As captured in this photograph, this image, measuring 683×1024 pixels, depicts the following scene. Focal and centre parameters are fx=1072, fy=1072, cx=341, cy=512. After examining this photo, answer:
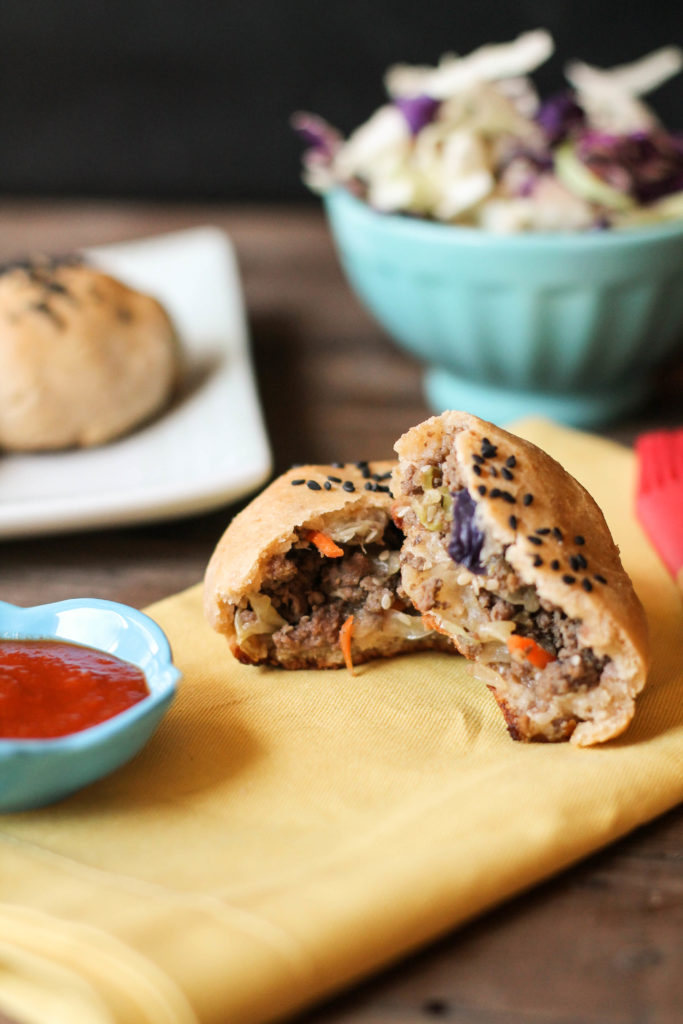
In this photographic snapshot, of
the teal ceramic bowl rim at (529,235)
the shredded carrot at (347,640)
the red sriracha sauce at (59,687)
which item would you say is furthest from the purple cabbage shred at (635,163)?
the red sriracha sauce at (59,687)

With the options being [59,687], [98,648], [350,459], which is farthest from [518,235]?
[59,687]

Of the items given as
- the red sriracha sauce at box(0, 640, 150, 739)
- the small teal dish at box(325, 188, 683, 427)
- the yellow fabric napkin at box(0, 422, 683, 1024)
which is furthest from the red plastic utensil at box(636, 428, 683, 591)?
the red sriracha sauce at box(0, 640, 150, 739)

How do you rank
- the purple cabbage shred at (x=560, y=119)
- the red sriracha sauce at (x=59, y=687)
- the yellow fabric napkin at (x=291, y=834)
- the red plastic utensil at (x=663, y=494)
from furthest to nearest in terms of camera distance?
1. the purple cabbage shred at (x=560, y=119)
2. the red plastic utensil at (x=663, y=494)
3. the red sriracha sauce at (x=59, y=687)
4. the yellow fabric napkin at (x=291, y=834)

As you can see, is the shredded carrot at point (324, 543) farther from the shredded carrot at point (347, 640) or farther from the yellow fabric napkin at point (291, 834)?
the yellow fabric napkin at point (291, 834)

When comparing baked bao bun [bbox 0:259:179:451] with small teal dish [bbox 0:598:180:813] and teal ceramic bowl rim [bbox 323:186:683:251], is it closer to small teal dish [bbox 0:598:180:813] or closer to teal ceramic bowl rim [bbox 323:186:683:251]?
teal ceramic bowl rim [bbox 323:186:683:251]

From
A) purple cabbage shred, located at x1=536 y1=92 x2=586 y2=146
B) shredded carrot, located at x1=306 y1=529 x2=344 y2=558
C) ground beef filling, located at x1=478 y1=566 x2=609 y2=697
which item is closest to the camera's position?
ground beef filling, located at x1=478 y1=566 x2=609 y2=697

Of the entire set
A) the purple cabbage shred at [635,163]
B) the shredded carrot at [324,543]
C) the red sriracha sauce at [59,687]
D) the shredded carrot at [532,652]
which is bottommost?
the shredded carrot at [532,652]
